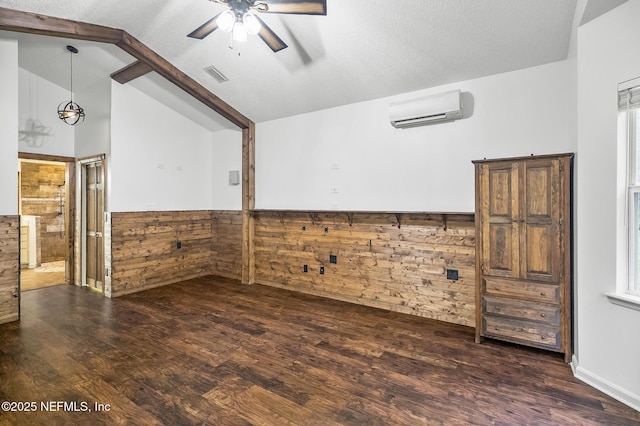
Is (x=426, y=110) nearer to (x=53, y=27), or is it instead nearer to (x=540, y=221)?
(x=540, y=221)

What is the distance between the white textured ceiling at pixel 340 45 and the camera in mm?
2814

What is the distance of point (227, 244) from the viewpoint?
6.01 metres

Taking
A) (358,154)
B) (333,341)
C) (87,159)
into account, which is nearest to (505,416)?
(333,341)

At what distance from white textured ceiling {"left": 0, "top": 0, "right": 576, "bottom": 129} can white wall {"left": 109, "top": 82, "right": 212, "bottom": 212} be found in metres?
0.72

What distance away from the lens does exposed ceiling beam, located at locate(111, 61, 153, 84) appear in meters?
4.34

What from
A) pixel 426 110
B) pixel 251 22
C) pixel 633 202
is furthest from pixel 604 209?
pixel 251 22

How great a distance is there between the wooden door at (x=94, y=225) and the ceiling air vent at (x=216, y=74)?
247 centimetres

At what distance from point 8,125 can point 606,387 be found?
6495 mm

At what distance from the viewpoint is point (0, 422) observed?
200 cm

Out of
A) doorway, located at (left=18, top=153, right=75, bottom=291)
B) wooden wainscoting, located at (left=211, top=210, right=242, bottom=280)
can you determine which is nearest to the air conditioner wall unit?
wooden wainscoting, located at (left=211, top=210, right=242, bottom=280)

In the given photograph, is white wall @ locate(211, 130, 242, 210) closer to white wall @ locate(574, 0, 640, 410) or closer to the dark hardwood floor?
the dark hardwood floor

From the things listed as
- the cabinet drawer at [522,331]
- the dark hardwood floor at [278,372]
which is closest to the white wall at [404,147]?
the cabinet drawer at [522,331]

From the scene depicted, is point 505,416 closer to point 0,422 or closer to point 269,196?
point 0,422

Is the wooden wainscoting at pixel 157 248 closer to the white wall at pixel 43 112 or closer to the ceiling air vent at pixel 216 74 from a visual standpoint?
the white wall at pixel 43 112
